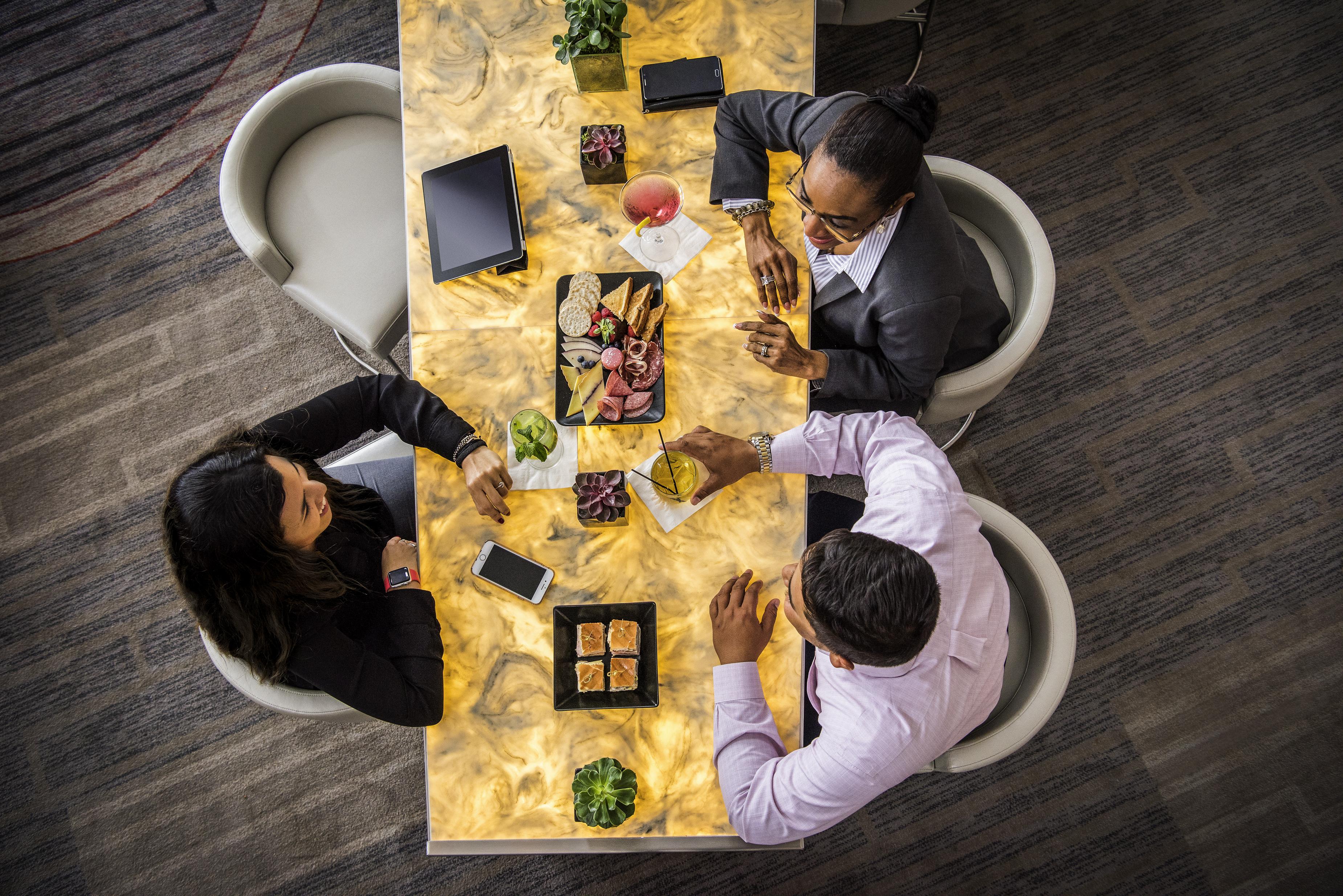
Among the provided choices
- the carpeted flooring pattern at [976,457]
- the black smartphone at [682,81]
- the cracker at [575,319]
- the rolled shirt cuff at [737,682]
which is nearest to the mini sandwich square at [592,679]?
the rolled shirt cuff at [737,682]

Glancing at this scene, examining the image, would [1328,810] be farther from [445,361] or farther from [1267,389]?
[445,361]

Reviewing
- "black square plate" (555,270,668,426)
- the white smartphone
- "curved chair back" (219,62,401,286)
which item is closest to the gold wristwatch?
"black square plate" (555,270,668,426)

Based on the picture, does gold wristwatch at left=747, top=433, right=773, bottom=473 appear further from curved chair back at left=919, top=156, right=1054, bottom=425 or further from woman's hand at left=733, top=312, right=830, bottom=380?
curved chair back at left=919, top=156, right=1054, bottom=425

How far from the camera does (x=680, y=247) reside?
1937 mm

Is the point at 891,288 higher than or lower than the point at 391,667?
higher

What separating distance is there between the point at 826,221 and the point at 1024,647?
1.22 m

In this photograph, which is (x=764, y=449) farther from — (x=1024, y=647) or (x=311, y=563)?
(x=311, y=563)

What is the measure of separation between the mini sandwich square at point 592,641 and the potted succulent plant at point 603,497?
0.79ft

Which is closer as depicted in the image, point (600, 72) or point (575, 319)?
point (575, 319)

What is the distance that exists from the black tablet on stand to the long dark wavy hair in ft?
2.14

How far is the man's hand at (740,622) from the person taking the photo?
1644 millimetres

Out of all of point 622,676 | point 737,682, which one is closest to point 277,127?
point 622,676

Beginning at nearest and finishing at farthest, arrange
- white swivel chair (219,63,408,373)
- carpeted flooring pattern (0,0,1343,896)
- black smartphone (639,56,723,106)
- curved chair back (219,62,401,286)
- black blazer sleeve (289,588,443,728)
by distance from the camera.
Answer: black blazer sleeve (289,588,443,728) → black smartphone (639,56,723,106) → curved chair back (219,62,401,286) → white swivel chair (219,63,408,373) → carpeted flooring pattern (0,0,1343,896)

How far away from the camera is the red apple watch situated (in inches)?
69.7
